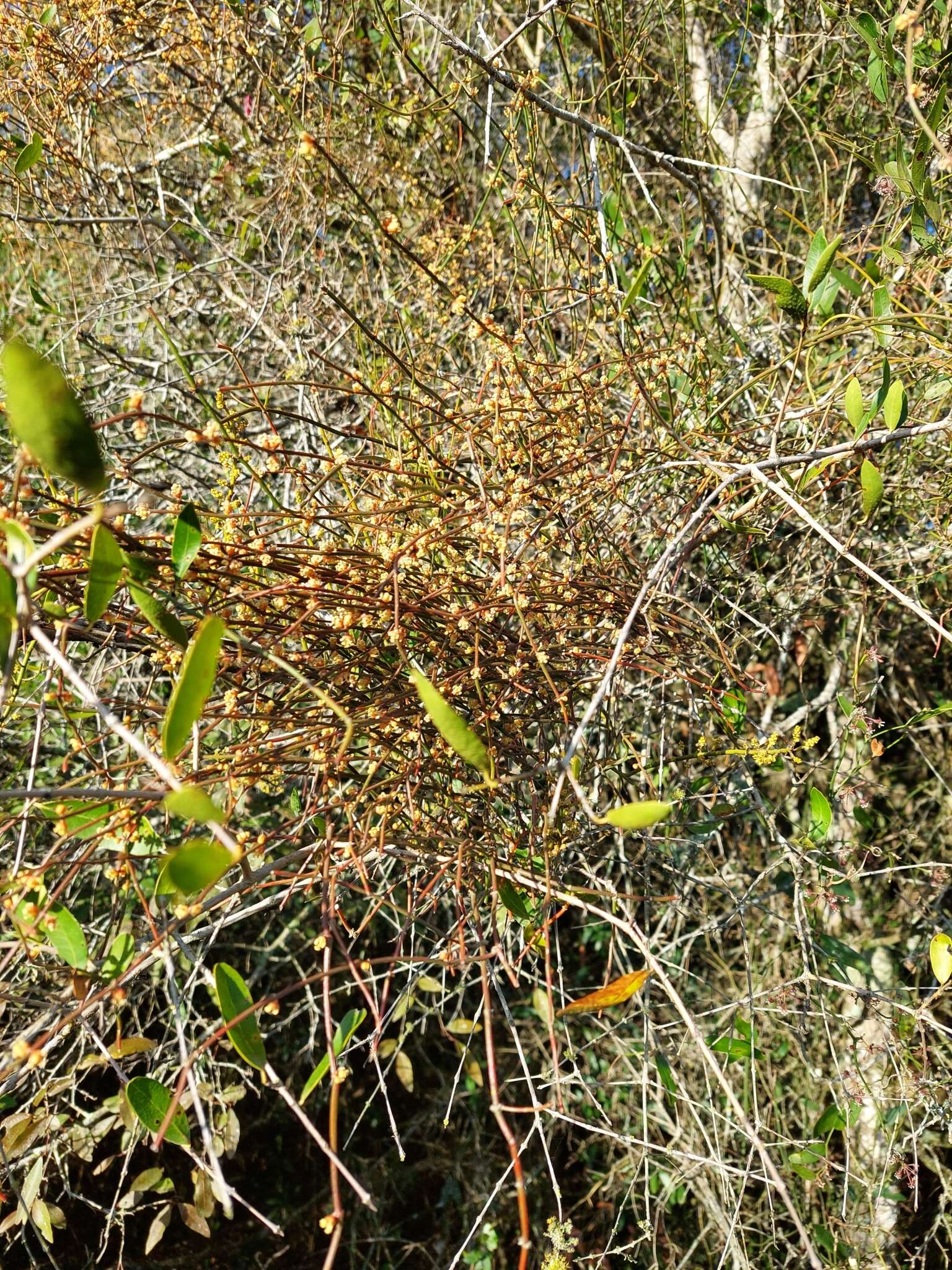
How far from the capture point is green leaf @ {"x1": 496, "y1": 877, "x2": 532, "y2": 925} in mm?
712

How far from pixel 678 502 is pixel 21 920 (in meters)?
0.79

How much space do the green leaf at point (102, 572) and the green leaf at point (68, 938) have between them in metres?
0.23

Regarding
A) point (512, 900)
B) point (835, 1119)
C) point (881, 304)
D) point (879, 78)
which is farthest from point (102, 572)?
point (835, 1119)

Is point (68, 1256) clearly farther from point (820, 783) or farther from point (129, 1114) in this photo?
point (820, 783)

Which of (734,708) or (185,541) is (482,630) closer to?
(185,541)

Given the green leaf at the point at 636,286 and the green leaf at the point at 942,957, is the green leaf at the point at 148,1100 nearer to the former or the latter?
the green leaf at the point at 942,957

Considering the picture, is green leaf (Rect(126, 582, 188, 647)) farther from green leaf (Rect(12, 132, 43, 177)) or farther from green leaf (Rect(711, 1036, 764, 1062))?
green leaf (Rect(711, 1036, 764, 1062))

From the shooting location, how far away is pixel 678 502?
1089 mm

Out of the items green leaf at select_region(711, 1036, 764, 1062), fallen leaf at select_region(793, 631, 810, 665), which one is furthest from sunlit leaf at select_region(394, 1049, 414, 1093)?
fallen leaf at select_region(793, 631, 810, 665)

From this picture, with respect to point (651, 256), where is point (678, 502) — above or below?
below

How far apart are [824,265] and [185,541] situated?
0.57 metres

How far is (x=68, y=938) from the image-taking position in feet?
2.14

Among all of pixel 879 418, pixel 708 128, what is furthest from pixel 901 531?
pixel 708 128

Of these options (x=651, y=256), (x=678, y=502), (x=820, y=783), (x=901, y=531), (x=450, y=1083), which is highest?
(x=651, y=256)
